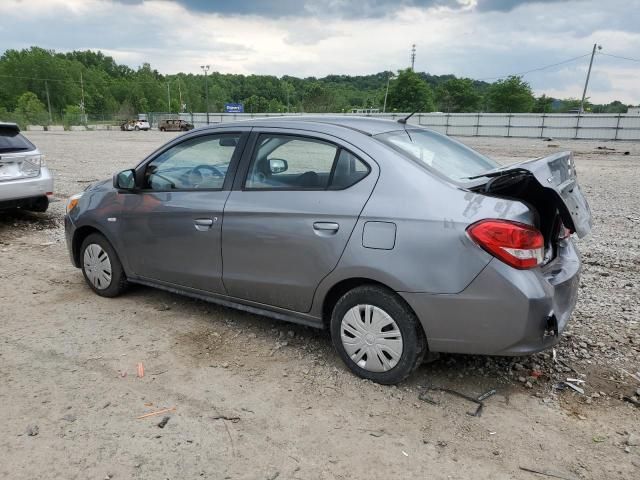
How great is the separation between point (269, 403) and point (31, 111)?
90366mm

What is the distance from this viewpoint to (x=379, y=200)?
3049 millimetres

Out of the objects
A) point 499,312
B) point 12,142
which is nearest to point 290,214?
Result: point 499,312

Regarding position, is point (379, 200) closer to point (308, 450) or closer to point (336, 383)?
point (336, 383)

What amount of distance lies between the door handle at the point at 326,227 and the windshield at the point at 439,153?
0.63m

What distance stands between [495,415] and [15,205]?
7164mm

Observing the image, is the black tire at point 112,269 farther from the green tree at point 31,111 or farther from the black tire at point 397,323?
the green tree at point 31,111

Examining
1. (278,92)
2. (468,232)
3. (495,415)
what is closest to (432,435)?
(495,415)

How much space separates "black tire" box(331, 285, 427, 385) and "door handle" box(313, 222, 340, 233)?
1.32 ft

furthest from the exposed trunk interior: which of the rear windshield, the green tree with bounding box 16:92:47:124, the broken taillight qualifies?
the green tree with bounding box 16:92:47:124

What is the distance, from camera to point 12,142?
7332 millimetres

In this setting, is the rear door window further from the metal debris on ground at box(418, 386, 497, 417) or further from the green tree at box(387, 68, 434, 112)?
the green tree at box(387, 68, 434, 112)

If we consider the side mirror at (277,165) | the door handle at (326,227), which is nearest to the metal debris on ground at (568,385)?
the door handle at (326,227)

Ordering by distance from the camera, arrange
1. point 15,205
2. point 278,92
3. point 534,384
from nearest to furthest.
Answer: point 534,384, point 15,205, point 278,92

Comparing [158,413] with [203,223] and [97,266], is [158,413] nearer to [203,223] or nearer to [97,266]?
[203,223]
